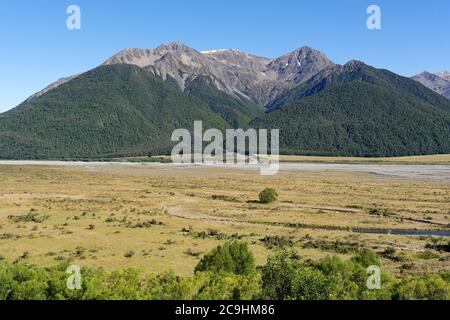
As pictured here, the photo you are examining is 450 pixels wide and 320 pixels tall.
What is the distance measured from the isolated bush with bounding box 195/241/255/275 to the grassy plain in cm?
579

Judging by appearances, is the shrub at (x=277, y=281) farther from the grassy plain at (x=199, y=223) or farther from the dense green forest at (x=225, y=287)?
the grassy plain at (x=199, y=223)

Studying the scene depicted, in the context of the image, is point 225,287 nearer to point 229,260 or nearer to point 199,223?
point 229,260

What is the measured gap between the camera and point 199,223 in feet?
184

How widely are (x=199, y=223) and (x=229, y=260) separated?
28.1m

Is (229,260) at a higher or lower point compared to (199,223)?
higher

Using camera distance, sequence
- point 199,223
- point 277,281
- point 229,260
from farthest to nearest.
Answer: point 199,223
point 229,260
point 277,281

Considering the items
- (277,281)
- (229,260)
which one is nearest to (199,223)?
(229,260)

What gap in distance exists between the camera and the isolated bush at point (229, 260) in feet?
90.8

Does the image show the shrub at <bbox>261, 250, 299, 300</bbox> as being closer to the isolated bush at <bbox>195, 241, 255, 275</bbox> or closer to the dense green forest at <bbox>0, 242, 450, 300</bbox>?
the dense green forest at <bbox>0, 242, 450, 300</bbox>

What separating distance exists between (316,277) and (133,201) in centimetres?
5889

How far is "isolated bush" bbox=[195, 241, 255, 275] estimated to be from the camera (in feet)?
90.8

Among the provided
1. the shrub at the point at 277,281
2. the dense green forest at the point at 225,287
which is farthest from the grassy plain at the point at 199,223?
the dense green forest at the point at 225,287
